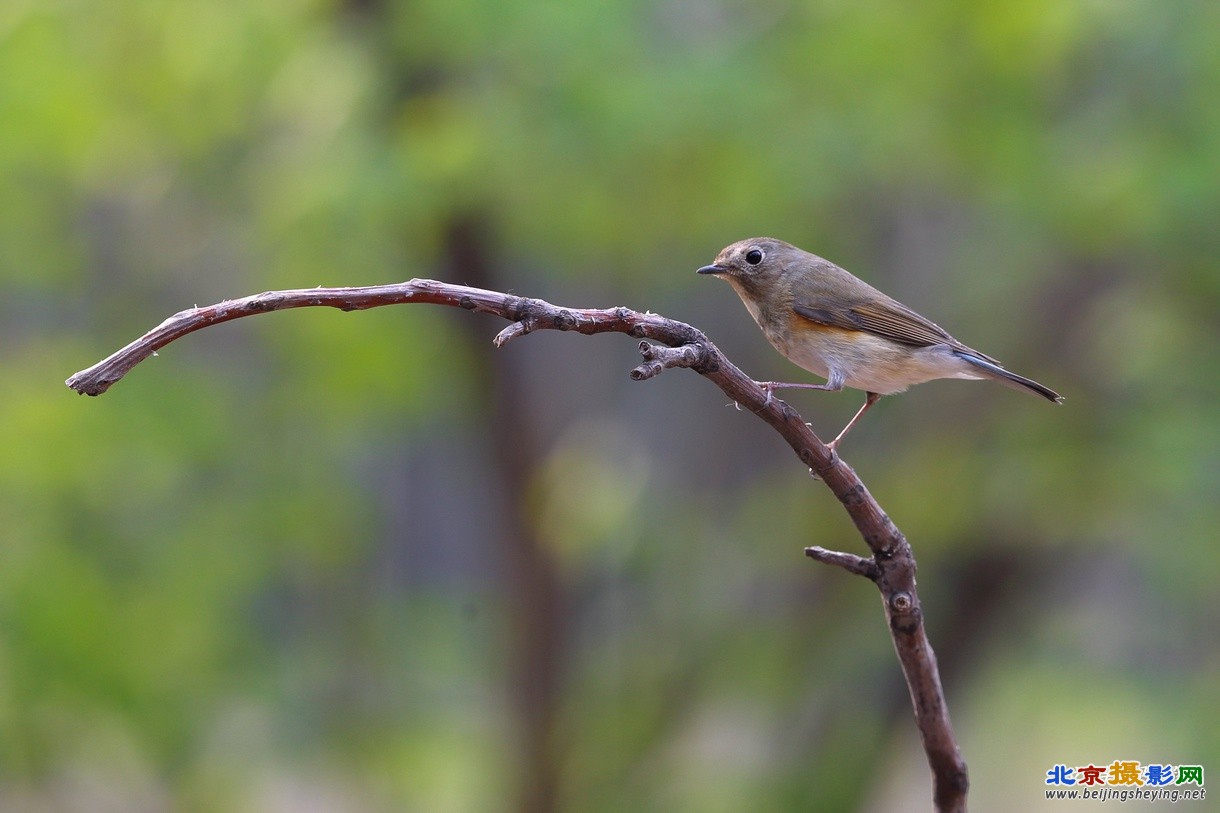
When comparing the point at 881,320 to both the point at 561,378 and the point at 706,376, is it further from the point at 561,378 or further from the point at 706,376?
the point at 561,378

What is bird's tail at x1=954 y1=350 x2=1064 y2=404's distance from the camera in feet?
11.7

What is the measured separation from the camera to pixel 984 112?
26.5 feet

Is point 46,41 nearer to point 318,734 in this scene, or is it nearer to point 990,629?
point 318,734

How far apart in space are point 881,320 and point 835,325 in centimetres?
32

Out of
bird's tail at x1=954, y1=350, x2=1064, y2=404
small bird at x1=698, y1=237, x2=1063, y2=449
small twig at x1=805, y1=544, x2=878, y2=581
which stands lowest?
small twig at x1=805, y1=544, x2=878, y2=581

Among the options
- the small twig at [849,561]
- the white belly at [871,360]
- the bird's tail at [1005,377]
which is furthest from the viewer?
the white belly at [871,360]

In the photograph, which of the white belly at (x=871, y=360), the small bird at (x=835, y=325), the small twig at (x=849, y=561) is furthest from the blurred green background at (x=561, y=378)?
the small twig at (x=849, y=561)

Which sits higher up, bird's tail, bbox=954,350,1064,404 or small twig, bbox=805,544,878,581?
bird's tail, bbox=954,350,1064,404

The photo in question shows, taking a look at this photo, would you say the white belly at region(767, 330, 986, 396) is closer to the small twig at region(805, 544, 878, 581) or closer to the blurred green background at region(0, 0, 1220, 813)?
the small twig at region(805, 544, 878, 581)

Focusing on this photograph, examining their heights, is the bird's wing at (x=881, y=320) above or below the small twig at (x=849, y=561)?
above

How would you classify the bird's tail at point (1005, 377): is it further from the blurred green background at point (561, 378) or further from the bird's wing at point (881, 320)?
the blurred green background at point (561, 378)

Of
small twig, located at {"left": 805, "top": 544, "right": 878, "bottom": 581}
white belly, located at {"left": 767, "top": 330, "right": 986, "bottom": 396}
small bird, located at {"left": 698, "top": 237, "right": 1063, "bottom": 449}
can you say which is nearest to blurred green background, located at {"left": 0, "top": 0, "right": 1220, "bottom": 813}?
small bird, located at {"left": 698, "top": 237, "right": 1063, "bottom": 449}

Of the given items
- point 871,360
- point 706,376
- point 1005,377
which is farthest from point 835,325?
point 706,376

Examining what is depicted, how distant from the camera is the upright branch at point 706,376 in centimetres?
192
